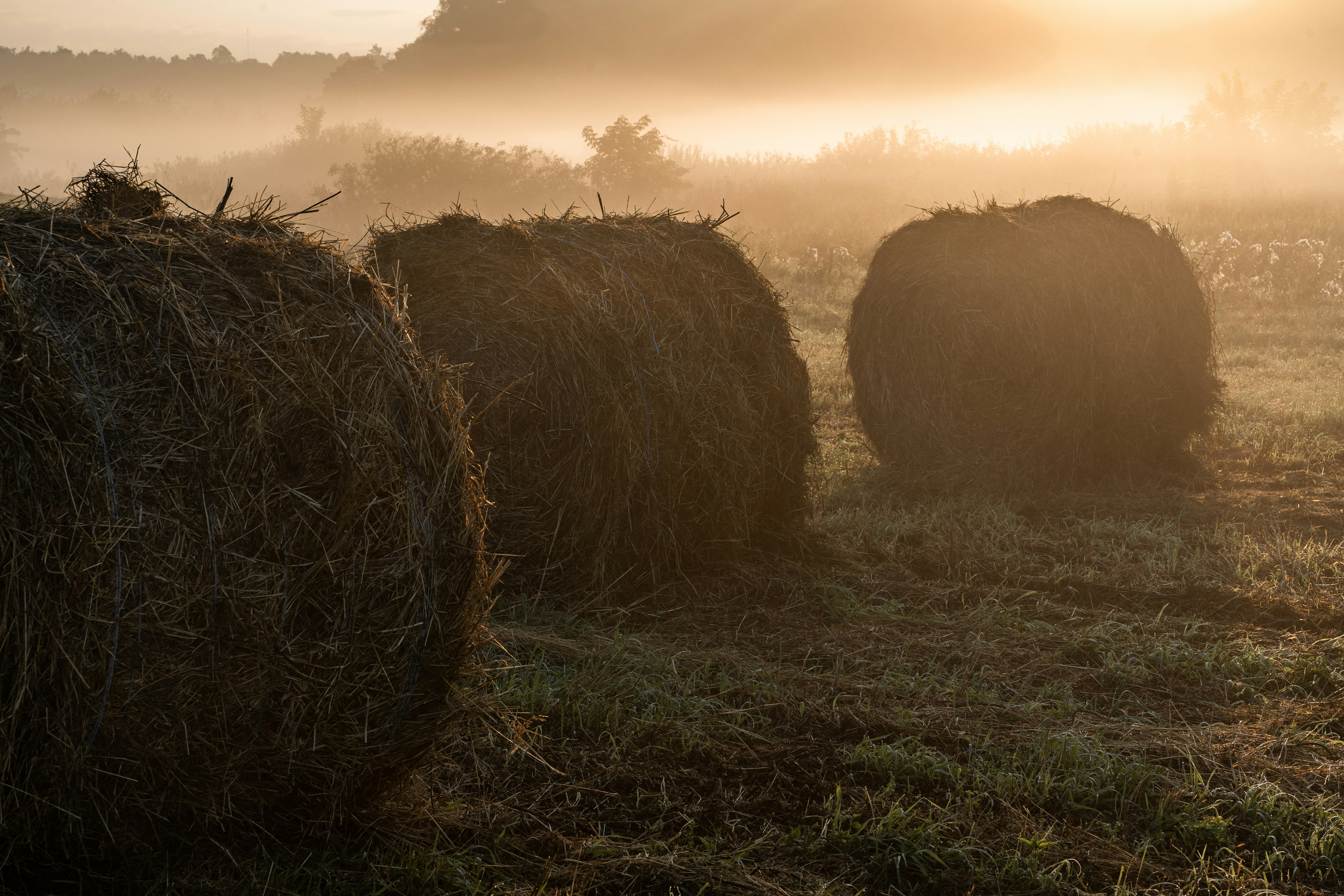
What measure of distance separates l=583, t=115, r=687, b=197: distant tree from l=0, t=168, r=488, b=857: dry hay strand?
1292 inches

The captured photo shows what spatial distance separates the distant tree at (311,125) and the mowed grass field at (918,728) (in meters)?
56.0

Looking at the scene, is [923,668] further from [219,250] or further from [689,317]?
[219,250]

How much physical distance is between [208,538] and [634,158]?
34.0 m

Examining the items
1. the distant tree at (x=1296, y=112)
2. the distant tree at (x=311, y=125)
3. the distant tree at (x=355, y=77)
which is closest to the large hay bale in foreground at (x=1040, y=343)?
the distant tree at (x=1296, y=112)

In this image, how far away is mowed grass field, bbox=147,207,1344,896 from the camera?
328 cm

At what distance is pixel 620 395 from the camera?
594 centimetres

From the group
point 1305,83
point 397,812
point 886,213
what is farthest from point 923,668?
point 1305,83

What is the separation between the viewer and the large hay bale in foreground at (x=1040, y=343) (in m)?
8.56

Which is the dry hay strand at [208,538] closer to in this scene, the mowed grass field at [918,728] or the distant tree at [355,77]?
the mowed grass field at [918,728]

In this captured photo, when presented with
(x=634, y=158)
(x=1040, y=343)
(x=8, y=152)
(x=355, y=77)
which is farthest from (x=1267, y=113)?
(x=8, y=152)

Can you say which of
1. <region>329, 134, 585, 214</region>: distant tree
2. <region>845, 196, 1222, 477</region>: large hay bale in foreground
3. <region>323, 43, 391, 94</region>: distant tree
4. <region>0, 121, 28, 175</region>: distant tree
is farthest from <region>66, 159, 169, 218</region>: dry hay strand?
<region>0, 121, 28, 175</region>: distant tree

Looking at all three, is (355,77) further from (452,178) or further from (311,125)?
(452,178)

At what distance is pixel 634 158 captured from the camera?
35.3 meters


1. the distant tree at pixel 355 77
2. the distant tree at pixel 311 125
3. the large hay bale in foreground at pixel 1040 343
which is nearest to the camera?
the large hay bale in foreground at pixel 1040 343
